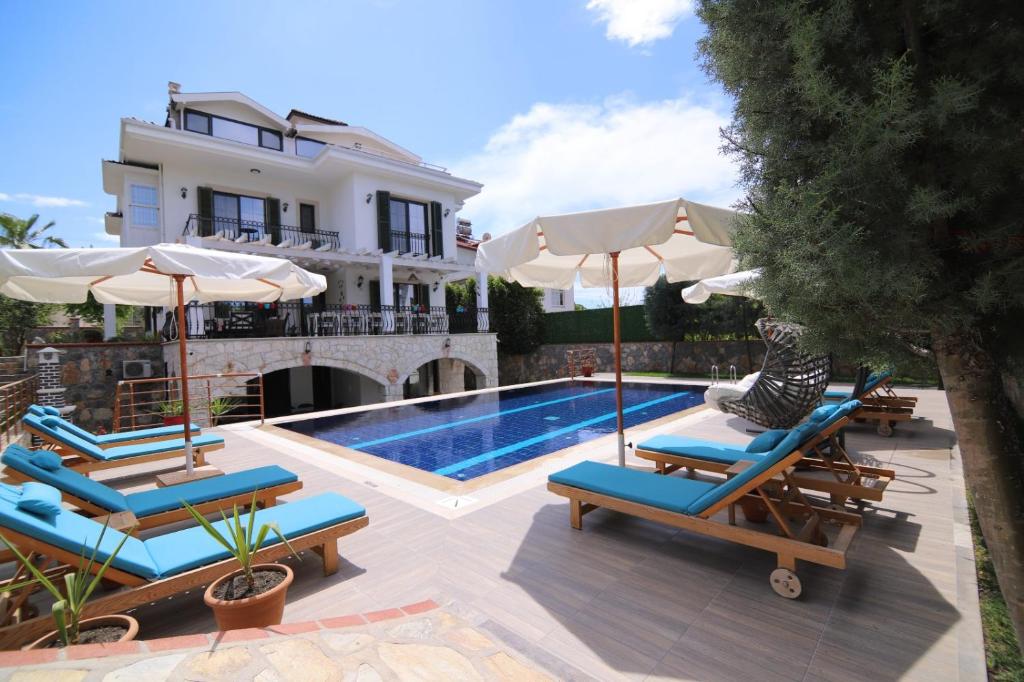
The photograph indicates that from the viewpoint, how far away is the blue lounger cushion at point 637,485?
134 inches

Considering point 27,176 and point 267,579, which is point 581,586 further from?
point 27,176

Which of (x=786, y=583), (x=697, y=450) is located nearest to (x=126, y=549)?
(x=786, y=583)

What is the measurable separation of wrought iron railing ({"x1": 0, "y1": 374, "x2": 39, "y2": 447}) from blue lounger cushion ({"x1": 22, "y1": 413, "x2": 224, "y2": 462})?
9.01 feet

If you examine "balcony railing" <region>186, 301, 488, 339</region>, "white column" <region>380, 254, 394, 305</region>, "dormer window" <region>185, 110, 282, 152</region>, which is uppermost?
"dormer window" <region>185, 110, 282, 152</region>

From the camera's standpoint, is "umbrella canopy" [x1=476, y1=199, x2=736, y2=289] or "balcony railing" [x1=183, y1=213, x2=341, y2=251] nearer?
"umbrella canopy" [x1=476, y1=199, x2=736, y2=289]

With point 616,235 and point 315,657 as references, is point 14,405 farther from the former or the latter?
point 616,235

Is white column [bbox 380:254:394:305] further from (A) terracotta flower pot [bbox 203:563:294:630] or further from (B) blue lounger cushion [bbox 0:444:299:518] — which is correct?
(A) terracotta flower pot [bbox 203:563:294:630]

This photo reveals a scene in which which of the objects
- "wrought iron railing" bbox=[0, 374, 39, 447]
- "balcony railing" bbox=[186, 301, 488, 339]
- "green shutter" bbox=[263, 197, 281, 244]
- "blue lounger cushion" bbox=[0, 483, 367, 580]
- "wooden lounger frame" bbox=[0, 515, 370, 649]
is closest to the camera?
"wooden lounger frame" bbox=[0, 515, 370, 649]

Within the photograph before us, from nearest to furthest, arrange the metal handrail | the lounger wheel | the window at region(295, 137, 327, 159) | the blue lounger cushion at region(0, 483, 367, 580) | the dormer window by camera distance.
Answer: the blue lounger cushion at region(0, 483, 367, 580) → the lounger wheel → the metal handrail → the dormer window → the window at region(295, 137, 327, 159)

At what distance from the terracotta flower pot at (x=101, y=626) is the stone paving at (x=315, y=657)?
1.23 feet

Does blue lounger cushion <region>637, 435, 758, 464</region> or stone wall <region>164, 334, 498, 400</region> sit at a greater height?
stone wall <region>164, 334, 498, 400</region>

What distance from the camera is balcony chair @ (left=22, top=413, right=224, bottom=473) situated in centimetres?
543

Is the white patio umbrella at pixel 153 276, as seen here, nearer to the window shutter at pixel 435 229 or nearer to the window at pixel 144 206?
the window at pixel 144 206

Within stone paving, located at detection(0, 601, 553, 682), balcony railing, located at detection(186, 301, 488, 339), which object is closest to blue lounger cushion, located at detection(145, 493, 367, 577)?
stone paving, located at detection(0, 601, 553, 682)
